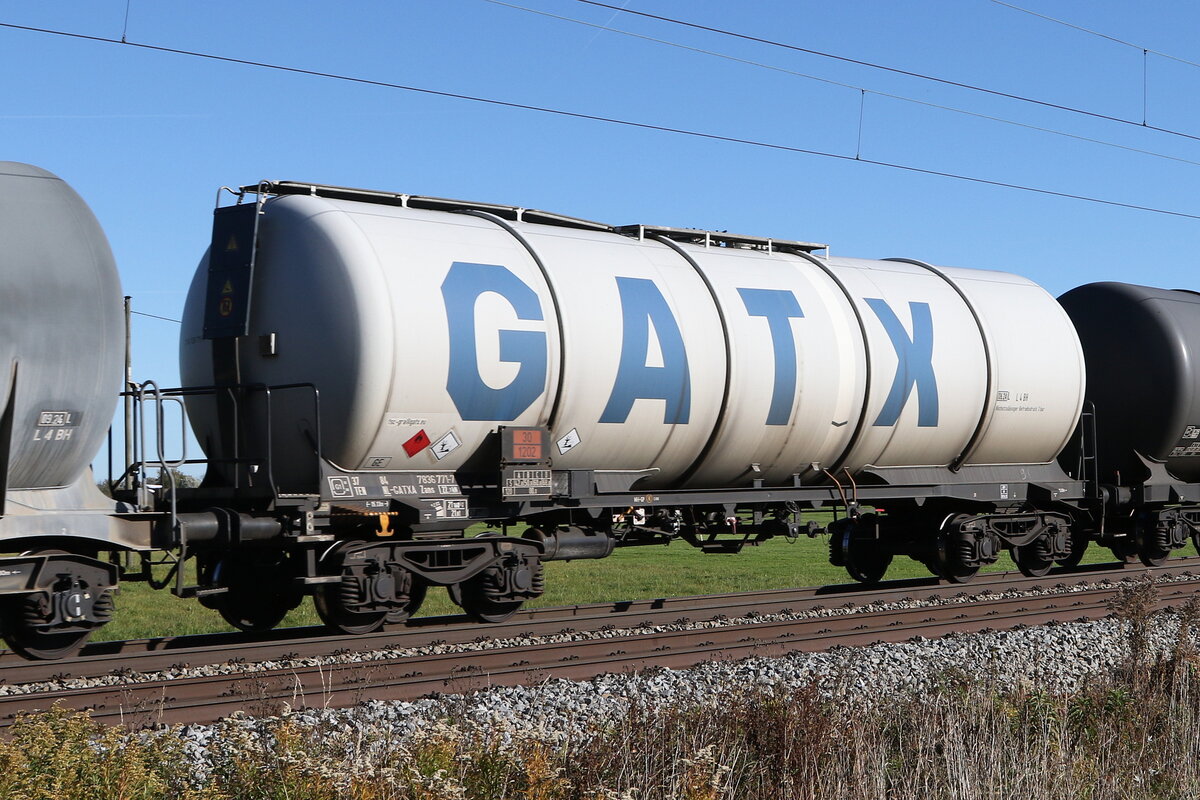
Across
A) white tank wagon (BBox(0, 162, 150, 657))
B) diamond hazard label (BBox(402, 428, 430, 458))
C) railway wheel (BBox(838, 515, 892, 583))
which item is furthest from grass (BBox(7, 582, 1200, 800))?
railway wheel (BBox(838, 515, 892, 583))

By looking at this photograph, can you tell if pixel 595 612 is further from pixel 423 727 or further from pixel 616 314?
pixel 423 727

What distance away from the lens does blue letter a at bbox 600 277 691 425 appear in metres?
12.4

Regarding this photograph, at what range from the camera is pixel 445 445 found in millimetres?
11609

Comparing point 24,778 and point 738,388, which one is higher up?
point 738,388

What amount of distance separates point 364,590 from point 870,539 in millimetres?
8365

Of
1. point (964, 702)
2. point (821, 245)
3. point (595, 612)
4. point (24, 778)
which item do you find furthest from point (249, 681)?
point (821, 245)

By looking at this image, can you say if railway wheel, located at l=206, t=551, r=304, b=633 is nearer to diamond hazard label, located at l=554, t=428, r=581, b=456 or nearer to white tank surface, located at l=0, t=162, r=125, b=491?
white tank surface, located at l=0, t=162, r=125, b=491

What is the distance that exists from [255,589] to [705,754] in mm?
7827

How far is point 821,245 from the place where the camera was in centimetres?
1581

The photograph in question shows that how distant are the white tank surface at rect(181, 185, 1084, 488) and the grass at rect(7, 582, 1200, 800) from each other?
426 centimetres

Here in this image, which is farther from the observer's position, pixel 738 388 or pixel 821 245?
pixel 821 245

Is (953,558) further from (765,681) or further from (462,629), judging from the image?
(765,681)

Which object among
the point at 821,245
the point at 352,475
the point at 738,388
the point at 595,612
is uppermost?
the point at 821,245

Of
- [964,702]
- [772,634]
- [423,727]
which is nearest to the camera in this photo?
[423,727]
